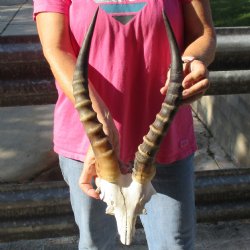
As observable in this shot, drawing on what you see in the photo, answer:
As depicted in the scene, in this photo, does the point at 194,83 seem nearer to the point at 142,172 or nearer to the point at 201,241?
the point at 142,172

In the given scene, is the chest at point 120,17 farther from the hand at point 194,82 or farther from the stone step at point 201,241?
the stone step at point 201,241

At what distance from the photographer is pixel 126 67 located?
2.12m

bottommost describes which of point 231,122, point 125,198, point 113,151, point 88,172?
point 231,122

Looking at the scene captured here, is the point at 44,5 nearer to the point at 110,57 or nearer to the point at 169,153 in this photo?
the point at 110,57

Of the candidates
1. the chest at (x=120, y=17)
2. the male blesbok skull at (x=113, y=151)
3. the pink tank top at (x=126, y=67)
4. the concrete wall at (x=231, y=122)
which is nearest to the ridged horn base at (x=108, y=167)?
the male blesbok skull at (x=113, y=151)

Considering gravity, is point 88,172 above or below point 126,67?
below

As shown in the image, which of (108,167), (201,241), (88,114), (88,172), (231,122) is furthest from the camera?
(231,122)

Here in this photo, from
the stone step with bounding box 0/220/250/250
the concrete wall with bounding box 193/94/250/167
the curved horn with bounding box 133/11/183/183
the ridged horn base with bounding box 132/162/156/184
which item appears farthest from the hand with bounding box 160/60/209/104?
the concrete wall with bounding box 193/94/250/167

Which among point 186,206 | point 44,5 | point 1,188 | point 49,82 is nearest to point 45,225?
point 1,188

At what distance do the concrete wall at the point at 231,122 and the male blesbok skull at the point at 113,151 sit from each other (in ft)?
8.93

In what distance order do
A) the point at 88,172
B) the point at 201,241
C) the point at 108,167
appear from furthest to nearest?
1. the point at 201,241
2. the point at 88,172
3. the point at 108,167

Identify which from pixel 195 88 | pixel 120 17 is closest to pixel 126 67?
pixel 120 17

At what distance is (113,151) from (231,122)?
3352mm

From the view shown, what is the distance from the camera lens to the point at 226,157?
5219 millimetres
